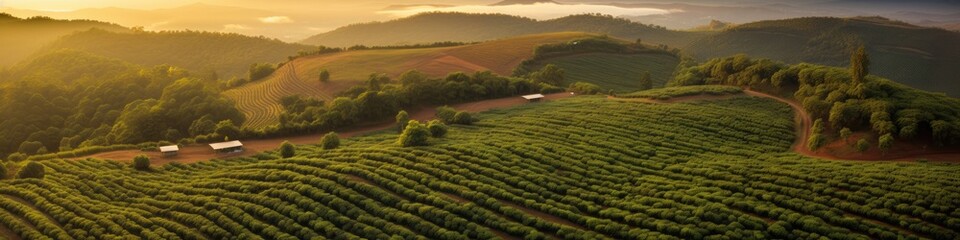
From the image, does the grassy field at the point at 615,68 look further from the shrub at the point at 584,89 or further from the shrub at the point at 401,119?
the shrub at the point at 401,119

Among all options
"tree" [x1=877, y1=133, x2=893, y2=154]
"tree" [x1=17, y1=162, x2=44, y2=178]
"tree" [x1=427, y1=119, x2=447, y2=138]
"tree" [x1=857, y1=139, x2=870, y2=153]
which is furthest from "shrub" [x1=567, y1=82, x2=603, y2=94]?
"tree" [x1=17, y1=162, x2=44, y2=178]

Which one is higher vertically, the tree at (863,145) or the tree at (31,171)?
the tree at (31,171)

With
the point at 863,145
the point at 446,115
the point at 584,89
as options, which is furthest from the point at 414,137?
the point at 584,89

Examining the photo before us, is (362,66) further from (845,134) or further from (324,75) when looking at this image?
(845,134)

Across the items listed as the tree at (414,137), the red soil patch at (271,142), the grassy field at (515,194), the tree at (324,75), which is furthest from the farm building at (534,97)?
the tree at (324,75)

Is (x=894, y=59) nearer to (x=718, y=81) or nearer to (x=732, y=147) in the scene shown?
(x=718, y=81)

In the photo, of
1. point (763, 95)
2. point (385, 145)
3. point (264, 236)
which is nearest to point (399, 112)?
point (385, 145)

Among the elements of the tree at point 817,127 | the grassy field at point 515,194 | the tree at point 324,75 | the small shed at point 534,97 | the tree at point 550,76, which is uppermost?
the tree at point 324,75

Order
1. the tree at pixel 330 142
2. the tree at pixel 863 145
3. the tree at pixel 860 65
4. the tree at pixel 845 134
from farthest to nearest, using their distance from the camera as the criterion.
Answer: the tree at pixel 860 65
the tree at pixel 330 142
the tree at pixel 845 134
the tree at pixel 863 145
